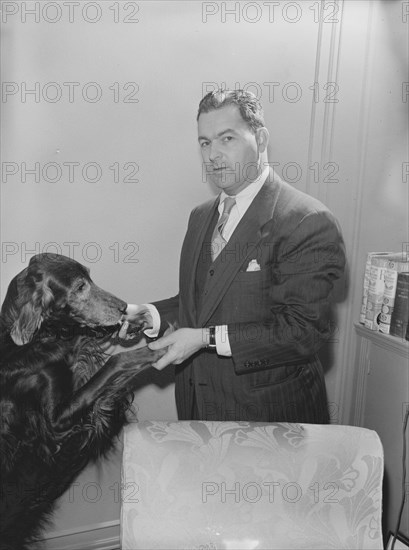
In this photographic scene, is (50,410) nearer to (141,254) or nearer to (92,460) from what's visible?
(92,460)

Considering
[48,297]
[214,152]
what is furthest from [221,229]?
[48,297]

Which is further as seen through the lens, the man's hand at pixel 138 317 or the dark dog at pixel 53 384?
the man's hand at pixel 138 317

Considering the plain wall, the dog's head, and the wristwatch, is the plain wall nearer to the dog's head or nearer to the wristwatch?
the dog's head

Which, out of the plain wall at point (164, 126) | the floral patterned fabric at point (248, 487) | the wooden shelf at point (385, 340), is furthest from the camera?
the wooden shelf at point (385, 340)

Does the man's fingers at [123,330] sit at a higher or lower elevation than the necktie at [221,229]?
lower

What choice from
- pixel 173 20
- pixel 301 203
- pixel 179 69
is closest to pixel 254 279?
pixel 301 203

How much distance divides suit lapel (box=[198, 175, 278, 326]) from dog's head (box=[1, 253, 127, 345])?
0.36 m

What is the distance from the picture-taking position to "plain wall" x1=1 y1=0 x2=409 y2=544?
204cm

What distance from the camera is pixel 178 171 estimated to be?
2.22 meters

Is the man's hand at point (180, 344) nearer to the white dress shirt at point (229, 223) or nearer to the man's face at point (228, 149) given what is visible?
the white dress shirt at point (229, 223)

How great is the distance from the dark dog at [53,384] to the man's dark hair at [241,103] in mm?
640

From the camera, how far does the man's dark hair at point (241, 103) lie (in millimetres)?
2184

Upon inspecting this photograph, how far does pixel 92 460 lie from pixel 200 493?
62 centimetres

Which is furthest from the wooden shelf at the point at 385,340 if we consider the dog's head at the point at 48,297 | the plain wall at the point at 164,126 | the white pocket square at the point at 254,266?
the dog's head at the point at 48,297
